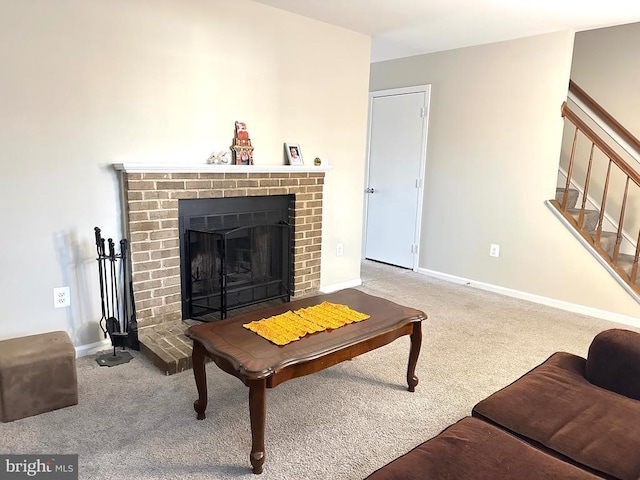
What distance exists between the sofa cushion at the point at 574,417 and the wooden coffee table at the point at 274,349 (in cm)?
63

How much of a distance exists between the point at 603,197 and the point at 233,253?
10.2 ft

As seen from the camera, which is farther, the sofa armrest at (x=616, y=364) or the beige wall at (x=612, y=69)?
the beige wall at (x=612, y=69)

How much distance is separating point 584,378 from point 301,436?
128cm

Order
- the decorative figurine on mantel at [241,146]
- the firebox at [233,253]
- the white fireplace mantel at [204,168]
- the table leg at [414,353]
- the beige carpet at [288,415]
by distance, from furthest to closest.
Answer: the decorative figurine on mantel at [241,146] → the firebox at [233,253] → the white fireplace mantel at [204,168] → the table leg at [414,353] → the beige carpet at [288,415]

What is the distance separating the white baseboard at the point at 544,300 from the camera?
377 centimetres

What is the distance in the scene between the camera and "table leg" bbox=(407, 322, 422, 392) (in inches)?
98.1

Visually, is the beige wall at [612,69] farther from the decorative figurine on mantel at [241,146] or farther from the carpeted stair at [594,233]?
the decorative figurine on mantel at [241,146]

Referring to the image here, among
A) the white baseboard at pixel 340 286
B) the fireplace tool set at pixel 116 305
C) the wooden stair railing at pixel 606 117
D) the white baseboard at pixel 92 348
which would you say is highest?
the wooden stair railing at pixel 606 117

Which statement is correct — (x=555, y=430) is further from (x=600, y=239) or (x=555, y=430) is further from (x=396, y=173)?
(x=396, y=173)

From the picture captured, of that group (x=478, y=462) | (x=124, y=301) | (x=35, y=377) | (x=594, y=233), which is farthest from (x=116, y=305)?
(x=594, y=233)

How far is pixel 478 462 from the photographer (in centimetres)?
133

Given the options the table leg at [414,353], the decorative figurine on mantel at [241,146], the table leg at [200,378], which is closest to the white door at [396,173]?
the decorative figurine on mantel at [241,146]

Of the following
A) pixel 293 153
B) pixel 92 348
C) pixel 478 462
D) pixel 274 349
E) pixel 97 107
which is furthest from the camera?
pixel 293 153

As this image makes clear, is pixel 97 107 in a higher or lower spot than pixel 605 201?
higher
